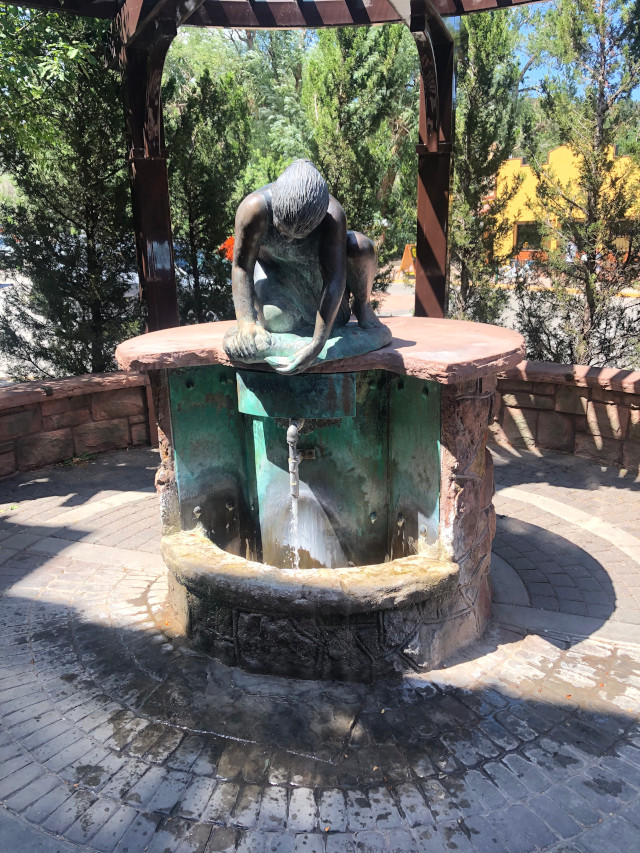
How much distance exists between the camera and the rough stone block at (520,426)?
617 centimetres

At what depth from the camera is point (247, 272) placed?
9.93 ft

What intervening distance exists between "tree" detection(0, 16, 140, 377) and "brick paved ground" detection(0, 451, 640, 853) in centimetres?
321

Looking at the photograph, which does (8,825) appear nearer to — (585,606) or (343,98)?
(585,606)

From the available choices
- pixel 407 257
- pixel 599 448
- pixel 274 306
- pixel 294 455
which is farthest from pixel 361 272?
pixel 407 257

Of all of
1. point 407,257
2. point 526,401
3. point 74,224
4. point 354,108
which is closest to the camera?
point 526,401

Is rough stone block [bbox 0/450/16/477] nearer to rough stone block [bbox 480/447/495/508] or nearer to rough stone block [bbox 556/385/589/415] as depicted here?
rough stone block [bbox 480/447/495/508]

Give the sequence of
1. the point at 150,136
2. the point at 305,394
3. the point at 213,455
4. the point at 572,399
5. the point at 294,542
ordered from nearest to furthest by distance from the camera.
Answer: the point at 305,394 < the point at 294,542 < the point at 213,455 < the point at 150,136 < the point at 572,399

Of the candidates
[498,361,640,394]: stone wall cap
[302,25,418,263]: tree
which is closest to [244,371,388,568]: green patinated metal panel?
[498,361,640,394]: stone wall cap

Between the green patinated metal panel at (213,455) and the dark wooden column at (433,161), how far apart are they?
115 inches

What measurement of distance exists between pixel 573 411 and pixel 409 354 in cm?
343

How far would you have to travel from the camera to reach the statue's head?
2.58 metres

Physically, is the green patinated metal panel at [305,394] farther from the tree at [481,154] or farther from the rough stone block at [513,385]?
A: the tree at [481,154]

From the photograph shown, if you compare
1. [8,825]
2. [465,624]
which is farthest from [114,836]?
[465,624]

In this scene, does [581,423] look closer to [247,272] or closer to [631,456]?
[631,456]
